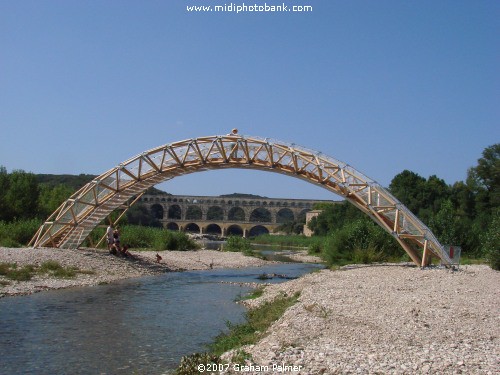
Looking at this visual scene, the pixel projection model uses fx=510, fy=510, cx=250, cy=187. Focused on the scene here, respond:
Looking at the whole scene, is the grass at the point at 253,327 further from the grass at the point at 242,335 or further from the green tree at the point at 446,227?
the green tree at the point at 446,227

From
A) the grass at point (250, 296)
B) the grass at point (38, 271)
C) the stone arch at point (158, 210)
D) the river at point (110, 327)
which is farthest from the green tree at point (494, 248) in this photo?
the stone arch at point (158, 210)

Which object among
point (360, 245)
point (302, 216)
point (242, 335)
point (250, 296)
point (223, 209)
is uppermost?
point (223, 209)

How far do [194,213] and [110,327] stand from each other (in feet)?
539

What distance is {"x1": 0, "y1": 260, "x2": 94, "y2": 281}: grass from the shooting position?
2217 cm

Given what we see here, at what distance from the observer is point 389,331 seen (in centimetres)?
1054

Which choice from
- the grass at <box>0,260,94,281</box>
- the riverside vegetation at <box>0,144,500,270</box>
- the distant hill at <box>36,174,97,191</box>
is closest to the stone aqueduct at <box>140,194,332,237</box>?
the distant hill at <box>36,174,97,191</box>

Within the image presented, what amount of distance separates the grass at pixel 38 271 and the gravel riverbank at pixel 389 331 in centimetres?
1272

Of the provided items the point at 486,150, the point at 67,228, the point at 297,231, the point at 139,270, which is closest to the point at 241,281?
the point at 139,270

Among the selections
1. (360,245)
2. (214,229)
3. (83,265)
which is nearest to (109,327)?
(83,265)

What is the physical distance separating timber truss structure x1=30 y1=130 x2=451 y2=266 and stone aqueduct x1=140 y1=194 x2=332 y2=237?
119m

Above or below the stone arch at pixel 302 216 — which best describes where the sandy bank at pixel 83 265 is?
below

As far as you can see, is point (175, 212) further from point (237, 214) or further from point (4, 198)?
point (4, 198)

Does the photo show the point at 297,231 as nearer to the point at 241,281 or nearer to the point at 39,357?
the point at 241,281

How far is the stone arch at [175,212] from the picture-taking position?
163000mm
